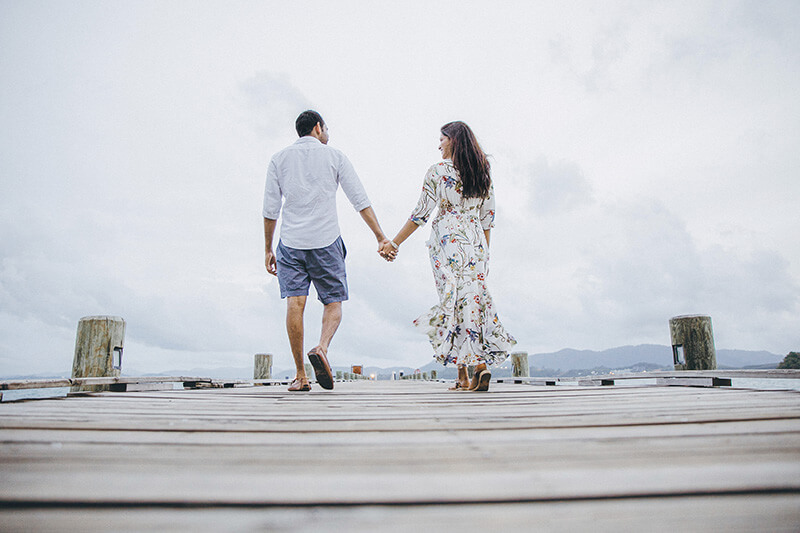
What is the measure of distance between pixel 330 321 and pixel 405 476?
8.42 ft

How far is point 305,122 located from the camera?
3.46m

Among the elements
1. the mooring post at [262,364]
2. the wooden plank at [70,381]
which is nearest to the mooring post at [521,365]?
the mooring post at [262,364]

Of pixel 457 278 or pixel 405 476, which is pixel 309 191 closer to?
pixel 457 278

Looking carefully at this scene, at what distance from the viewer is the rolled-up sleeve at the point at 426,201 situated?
3127 mm

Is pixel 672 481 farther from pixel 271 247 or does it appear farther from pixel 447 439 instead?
pixel 271 247

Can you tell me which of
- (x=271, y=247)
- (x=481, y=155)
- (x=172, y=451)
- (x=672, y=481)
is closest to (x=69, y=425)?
(x=172, y=451)

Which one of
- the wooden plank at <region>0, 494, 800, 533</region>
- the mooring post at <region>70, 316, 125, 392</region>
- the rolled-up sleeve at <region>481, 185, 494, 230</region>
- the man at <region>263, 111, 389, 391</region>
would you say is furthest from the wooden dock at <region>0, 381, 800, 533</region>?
the mooring post at <region>70, 316, 125, 392</region>

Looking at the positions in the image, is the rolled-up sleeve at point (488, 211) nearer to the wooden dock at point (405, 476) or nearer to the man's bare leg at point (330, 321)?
the man's bare leg at point (330, 321)

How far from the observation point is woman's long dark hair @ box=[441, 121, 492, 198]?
305 centimetres

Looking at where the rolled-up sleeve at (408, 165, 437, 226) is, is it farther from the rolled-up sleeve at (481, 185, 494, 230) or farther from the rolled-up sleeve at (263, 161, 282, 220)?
the rolled-up sleeve at (263, 161, 282, 220)

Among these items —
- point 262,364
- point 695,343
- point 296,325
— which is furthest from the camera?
point 262,364

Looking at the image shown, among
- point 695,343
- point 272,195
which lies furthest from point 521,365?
point 272,195

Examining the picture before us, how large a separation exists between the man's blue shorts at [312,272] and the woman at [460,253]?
58 cm

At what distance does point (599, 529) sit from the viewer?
467 mm
